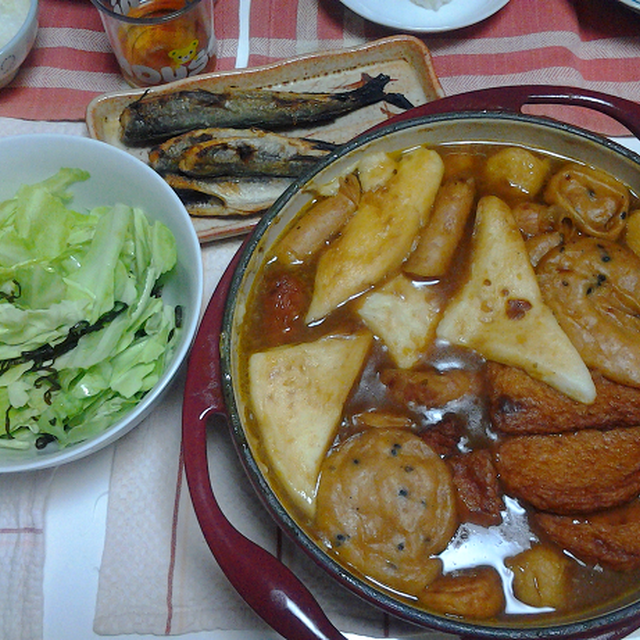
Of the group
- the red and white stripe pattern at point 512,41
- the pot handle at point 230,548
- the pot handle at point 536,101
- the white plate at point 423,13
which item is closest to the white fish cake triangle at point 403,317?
the pot handle at point 230,548

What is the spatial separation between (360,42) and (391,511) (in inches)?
66.6

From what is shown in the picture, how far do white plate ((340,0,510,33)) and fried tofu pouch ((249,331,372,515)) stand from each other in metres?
1.29

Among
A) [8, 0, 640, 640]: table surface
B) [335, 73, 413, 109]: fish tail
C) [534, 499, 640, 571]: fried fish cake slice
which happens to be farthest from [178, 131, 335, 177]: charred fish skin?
[534, 499, 640, 571]: fried fish cake slice

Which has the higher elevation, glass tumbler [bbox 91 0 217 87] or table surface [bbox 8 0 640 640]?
glass tumbler [bbox 91 0 217 87]

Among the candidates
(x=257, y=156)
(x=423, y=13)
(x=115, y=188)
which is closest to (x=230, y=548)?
(x=115, y=188)

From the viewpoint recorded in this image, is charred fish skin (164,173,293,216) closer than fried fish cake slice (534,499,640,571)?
No

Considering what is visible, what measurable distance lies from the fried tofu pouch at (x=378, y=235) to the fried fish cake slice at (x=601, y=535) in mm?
606

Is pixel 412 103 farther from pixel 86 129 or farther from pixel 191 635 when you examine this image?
pixel 191 635

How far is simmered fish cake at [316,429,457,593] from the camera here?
1229 millimetres

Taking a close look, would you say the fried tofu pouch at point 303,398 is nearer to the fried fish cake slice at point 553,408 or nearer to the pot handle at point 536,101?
the fried fish cake slice at point 553,408

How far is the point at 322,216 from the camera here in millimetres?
1477

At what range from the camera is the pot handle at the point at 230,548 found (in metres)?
1.18

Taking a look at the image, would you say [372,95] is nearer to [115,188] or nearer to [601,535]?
[115,188]

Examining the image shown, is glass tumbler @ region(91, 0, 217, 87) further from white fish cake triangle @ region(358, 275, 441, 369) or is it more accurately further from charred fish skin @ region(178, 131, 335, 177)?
white fish cake triangle @ region(358, 275, 441, 369)
